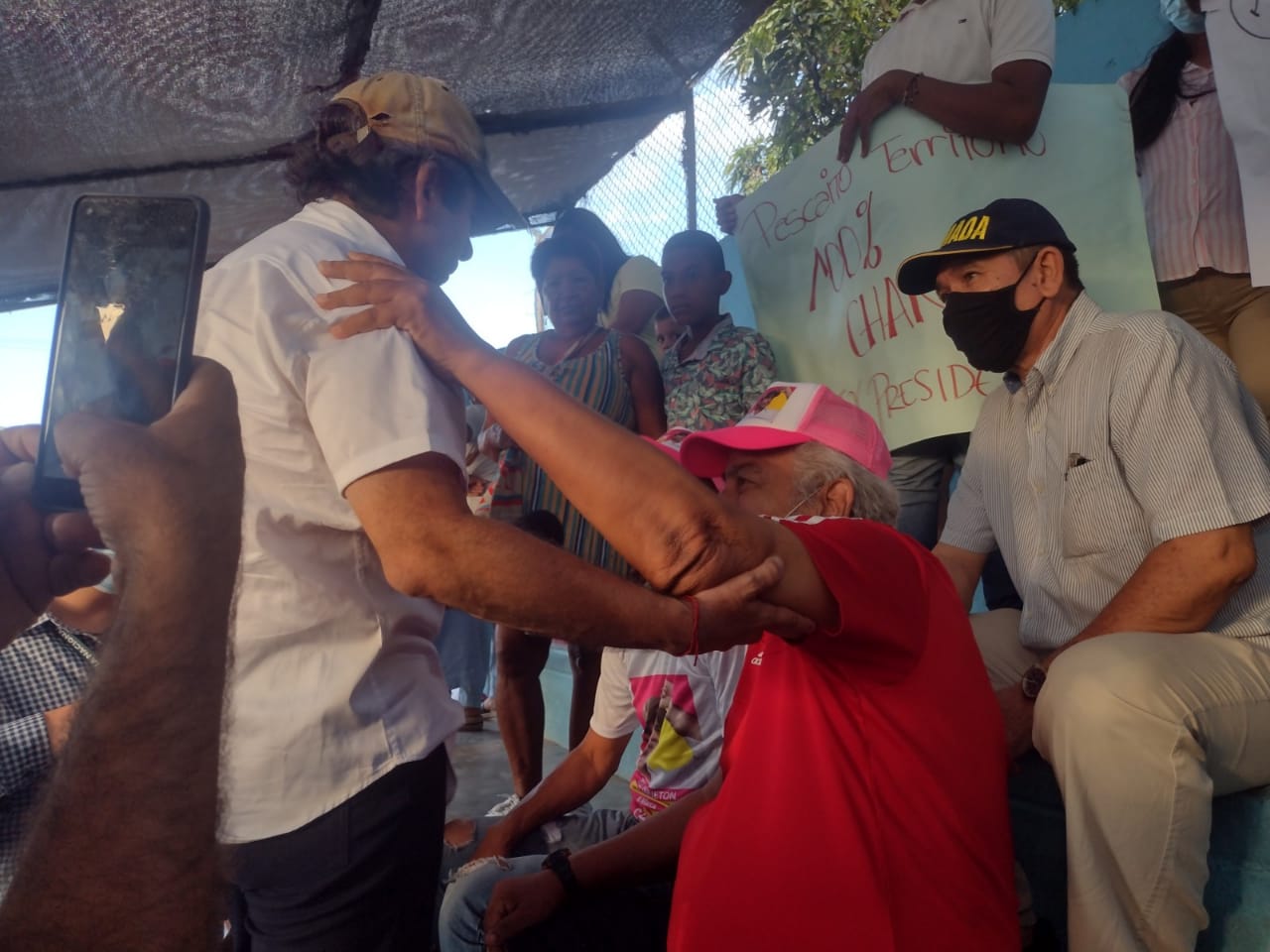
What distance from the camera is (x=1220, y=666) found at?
1.73 meters

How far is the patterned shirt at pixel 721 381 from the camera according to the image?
3105 mm

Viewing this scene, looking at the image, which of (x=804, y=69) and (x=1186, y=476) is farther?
(x=804, y=69)

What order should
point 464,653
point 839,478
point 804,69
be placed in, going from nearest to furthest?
point 839,478 → point 464,653 → point 804,69

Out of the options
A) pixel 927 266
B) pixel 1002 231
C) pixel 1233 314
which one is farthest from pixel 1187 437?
pixel 1233 314

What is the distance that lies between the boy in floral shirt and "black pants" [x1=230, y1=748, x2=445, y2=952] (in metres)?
1.77

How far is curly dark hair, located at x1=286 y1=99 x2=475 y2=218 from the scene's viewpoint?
1531 millimetres

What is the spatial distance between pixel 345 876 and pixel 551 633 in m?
0.43

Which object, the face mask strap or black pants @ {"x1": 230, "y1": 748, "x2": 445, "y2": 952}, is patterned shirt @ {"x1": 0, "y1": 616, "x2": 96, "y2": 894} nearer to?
black pants @ {"x1": 230, "y1": 748, "x2": 445, "y2": 952}

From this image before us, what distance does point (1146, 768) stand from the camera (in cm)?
158

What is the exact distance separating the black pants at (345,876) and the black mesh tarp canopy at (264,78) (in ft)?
9.18

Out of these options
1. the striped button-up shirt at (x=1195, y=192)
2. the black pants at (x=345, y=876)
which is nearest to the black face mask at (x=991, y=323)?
the striped button-up shirt at (x=1195, y=192)

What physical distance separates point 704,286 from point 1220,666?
206 cm

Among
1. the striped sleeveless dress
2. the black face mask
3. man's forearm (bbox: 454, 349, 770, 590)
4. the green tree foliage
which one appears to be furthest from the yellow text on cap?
the green tree foliage

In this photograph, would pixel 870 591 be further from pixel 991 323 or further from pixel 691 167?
pixel 691 167
